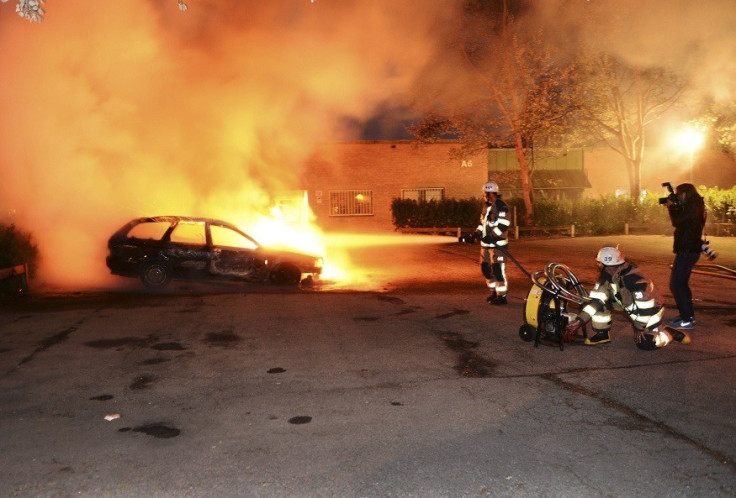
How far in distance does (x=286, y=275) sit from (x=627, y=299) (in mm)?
6750

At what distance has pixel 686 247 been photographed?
24.9ft

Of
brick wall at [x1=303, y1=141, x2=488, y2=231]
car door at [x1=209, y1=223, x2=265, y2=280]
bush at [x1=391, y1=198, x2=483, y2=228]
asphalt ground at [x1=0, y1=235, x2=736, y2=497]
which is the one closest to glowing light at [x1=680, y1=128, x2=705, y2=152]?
brick wall at [x1=303, y1=141, x2=488, y2=231]

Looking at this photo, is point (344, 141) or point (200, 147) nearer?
point (200, 147)

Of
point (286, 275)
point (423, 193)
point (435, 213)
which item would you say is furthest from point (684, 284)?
point (423, 193)

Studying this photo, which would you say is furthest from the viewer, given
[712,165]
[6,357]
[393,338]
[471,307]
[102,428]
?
[712,165]

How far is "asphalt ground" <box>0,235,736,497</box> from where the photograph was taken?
3672 mm

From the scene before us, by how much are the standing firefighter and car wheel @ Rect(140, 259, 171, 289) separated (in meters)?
5.37

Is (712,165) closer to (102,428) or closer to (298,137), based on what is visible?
(298,137)

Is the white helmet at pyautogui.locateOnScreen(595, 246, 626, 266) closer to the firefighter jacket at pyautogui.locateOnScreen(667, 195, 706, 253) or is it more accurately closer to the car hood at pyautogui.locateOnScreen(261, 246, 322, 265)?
the firefighter jacket at pyautogui.locateOnScreen(667, 195, 706, 253)

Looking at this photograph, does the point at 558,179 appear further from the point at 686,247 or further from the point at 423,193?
the point at 686,247

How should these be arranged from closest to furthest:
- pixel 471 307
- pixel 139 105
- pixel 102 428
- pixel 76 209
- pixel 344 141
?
pixel 102 428, pixel 471 307, pixel 76 209, pixel 139 105, pixel 344 141

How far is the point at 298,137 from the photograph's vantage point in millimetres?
18672

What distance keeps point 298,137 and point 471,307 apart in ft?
35.1

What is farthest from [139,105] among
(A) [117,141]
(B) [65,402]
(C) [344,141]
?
(C) [344,141]
